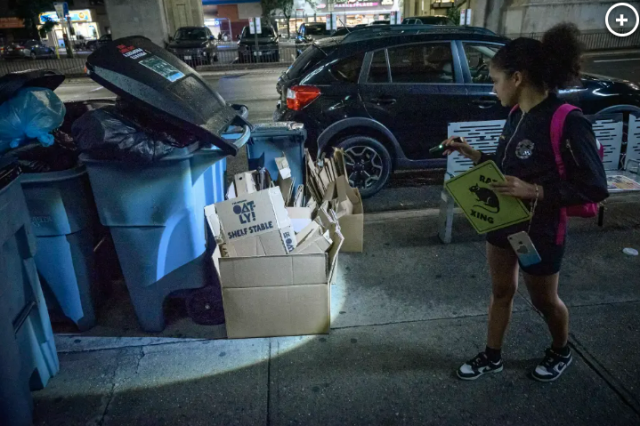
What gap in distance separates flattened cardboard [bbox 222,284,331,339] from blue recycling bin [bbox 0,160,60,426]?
99 cm

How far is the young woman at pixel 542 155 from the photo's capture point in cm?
186

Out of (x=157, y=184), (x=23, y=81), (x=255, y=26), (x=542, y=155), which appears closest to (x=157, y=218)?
(x=157, y=184)

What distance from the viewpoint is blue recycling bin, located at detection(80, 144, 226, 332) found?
2.62 metres

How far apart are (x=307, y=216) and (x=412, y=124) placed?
7.38 ft

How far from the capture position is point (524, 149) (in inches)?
79.2

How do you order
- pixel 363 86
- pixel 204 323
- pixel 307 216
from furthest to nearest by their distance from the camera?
1. pixel 363 86
2. pixel 307 216
3. pixel 204 323

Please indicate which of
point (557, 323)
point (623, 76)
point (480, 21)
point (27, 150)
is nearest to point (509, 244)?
point (557, 323)

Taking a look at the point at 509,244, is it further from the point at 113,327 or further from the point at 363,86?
the point at 363,86

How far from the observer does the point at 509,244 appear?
216cm

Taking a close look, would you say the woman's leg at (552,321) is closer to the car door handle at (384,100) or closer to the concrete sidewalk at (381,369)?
the concrete sidewalk at (381,369)

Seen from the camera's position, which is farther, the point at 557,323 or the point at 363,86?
the point at 363,86

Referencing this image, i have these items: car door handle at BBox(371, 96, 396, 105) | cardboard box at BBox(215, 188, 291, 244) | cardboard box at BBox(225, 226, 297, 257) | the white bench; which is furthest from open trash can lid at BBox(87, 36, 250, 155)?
car door handle at BBox(371, 96, 396, 105)

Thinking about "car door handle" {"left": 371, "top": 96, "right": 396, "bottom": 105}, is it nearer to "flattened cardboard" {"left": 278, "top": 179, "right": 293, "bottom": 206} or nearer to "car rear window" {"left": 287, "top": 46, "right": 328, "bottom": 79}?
"car rear window" {"left": 287, "top": 46, "right": 328, "bottom": 79}

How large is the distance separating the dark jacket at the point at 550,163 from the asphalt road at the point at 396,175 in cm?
44
